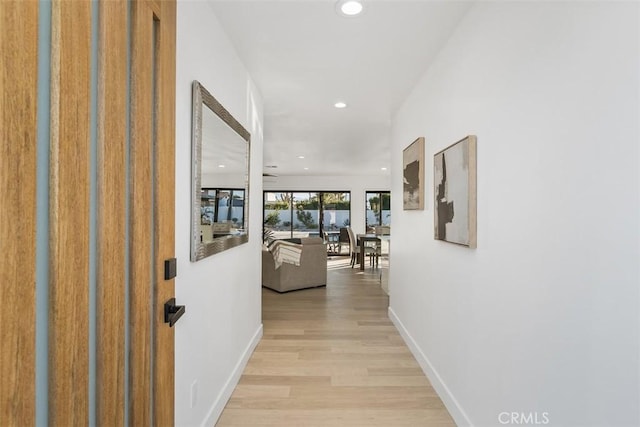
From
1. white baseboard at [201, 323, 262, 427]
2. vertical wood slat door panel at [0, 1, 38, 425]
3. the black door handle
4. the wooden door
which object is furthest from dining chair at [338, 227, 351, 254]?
vertical wood slat door panel at [0, 1, 38, 425]

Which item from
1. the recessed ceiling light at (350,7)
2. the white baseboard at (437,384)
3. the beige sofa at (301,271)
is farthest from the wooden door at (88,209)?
the beige sofa at (301,271)

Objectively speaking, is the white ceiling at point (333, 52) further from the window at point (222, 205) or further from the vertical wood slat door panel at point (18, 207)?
the vertical wood slat door panel at point (18, 207)

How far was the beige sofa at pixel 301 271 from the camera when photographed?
5656 mm

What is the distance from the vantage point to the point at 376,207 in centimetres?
1072

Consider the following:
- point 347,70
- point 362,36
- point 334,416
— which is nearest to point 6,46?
point 362,36

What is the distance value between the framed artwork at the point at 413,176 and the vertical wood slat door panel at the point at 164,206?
2097 mm

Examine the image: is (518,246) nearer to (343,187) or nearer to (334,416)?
(334,416)

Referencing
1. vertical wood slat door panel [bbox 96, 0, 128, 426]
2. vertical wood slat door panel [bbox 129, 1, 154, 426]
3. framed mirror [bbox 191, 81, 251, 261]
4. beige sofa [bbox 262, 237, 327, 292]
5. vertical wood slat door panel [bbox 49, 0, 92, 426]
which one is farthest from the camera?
beige sofa [bbox 262, 237, 327, 292]

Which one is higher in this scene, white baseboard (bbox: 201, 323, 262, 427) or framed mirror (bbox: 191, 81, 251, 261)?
framed mirror (bbox: 191, 81, 251, 261)

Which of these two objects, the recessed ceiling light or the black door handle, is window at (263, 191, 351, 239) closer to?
the recessed ceiling light

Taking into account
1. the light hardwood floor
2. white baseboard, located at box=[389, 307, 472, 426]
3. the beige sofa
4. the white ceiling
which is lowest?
the light hardwood floor

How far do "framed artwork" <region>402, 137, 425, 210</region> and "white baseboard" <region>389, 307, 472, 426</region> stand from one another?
1.17 metres

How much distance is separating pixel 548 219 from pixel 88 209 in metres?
1.42

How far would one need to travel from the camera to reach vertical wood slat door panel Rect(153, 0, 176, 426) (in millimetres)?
1078
